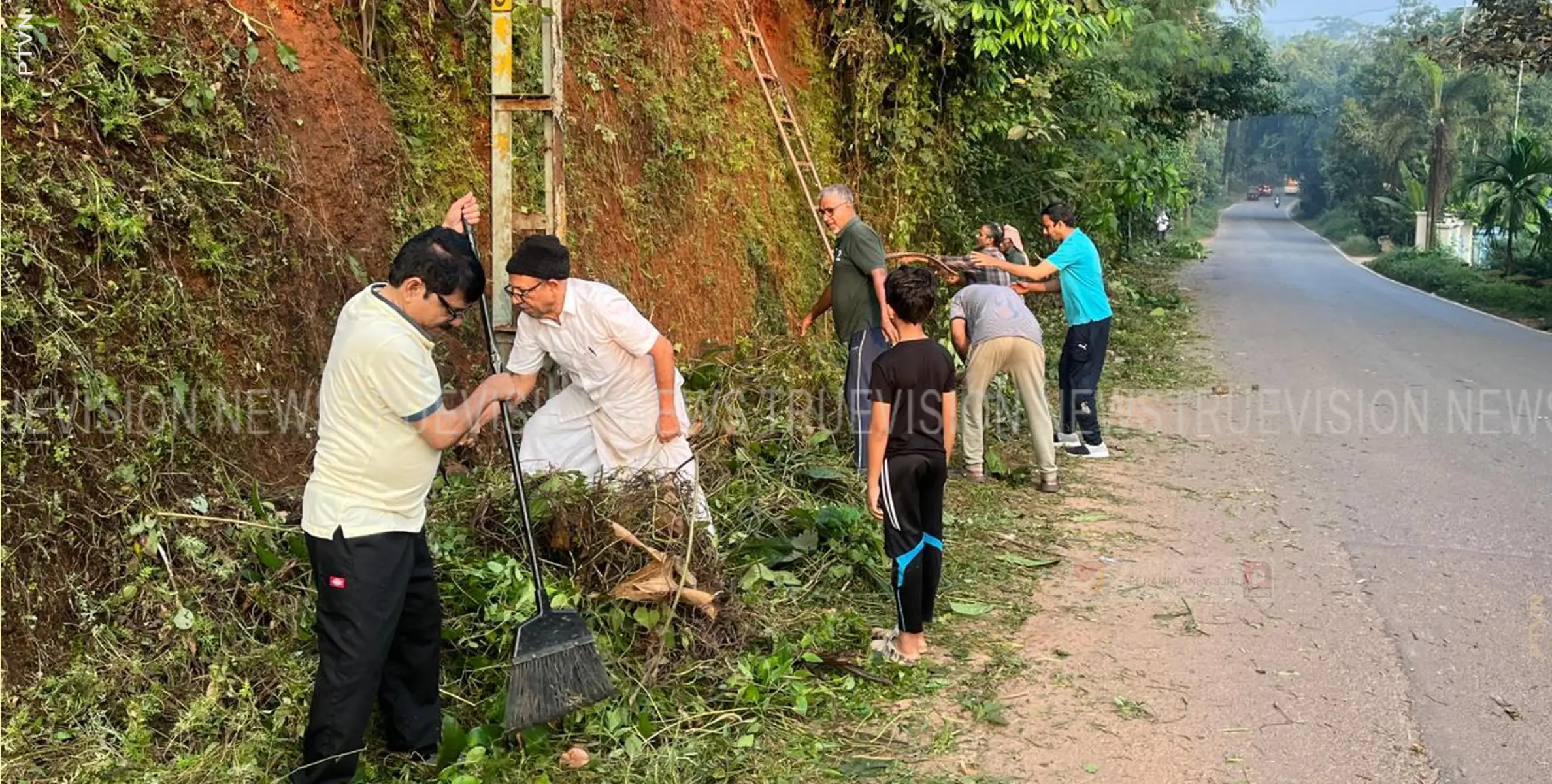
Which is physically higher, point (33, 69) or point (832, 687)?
point (33, 69)

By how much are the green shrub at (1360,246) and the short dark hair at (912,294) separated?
1689 inches

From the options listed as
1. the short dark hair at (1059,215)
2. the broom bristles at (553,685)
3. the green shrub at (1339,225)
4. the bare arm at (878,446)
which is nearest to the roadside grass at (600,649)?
the broom bristles at (553,685)

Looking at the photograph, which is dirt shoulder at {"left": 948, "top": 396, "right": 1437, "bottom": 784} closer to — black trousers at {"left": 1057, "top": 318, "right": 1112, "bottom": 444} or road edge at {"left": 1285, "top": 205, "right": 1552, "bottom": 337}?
black trousers at {"left": 1057, "top": 318, "right": 1112, "bottom": 444}

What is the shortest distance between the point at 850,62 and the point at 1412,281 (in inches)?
873

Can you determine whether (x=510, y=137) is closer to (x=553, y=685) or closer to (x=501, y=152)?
(x=501, y=152)

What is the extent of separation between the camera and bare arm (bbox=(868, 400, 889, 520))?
4.69 metres

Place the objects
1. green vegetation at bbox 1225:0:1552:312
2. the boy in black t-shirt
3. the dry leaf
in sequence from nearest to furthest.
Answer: the dry leaf < the boy in black t-shirt < green vegetation at bbox 1225:0:1552:312

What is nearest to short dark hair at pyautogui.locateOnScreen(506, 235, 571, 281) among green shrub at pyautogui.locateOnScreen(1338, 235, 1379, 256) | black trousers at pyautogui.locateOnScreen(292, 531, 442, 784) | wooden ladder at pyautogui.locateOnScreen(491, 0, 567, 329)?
wooden ladder at pyautogui.locateOnScreen(491, 0, 567, 329)

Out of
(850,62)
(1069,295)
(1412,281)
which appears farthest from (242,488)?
(1412,281)

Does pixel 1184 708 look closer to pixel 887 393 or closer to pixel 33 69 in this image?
pixel 887 393

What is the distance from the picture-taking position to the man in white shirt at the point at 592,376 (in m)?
4.54

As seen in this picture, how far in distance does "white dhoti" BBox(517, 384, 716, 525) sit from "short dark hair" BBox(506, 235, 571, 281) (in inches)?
28.9

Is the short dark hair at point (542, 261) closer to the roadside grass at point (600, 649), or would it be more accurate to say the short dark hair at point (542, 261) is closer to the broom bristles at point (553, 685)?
the roadside grass at point (600, 649)

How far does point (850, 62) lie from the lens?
11.3m
